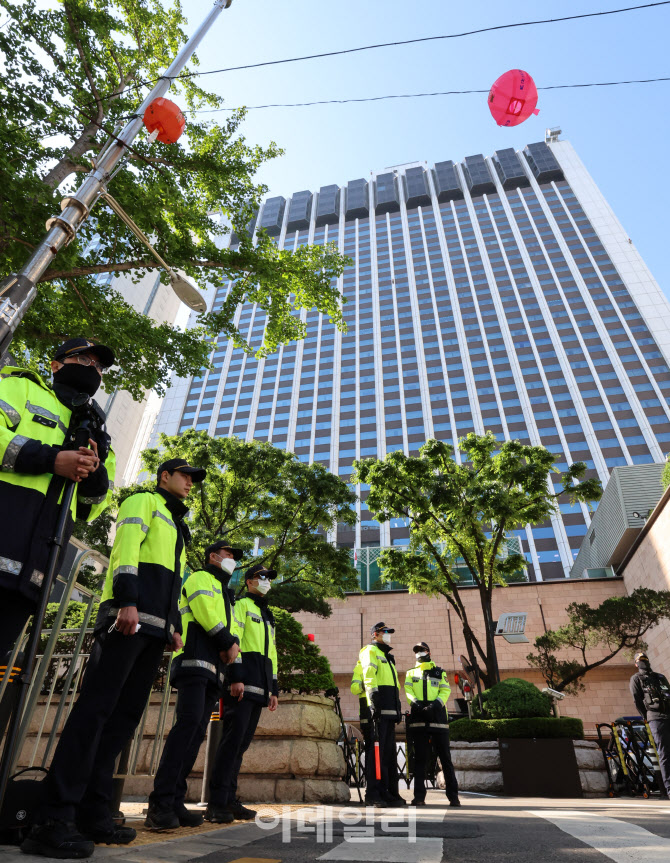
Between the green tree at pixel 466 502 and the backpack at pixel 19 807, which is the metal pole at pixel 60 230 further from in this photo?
the green tree at pixel 466 502

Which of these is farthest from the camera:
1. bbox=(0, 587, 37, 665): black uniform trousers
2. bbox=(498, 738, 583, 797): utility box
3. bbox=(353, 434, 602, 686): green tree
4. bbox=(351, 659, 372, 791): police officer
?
bbox=(353, 434, 602, 686): green tree

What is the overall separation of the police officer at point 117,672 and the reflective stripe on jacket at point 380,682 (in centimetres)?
376

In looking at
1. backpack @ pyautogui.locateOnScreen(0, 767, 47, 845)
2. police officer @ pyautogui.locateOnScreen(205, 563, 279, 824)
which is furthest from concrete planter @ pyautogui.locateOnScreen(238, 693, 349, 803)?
backpack @ pyautogui.locateOnScreen(0, 767, 47, 845)

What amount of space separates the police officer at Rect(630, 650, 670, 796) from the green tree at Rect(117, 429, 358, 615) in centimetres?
970

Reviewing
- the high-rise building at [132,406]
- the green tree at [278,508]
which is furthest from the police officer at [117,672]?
the high-rise building at [132,406]

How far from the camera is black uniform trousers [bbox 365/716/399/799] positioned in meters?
Answer: 5.96

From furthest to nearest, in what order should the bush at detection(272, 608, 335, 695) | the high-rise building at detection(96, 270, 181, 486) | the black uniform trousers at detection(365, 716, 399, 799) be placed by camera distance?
the high-rise building at detection(96, 270, 181, 486) → the bush at detection(272, 608, 335, 695) → the black uniform trousers at detection(365, 716, 399, 799)

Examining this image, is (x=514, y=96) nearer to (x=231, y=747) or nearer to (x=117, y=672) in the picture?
(x=117, y=672)

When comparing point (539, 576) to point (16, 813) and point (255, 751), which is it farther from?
point (16, 813)

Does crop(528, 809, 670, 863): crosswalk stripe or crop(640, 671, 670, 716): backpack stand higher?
crop(640, 671, 670, 716): backpack

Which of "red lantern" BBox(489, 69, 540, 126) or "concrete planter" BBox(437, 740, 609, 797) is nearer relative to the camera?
"red lantern" BBox(489, 69, 540, 126)

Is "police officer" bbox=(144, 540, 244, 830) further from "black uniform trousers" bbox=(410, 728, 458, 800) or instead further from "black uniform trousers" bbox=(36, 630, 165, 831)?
"black uniform trousers" bbox=(410, 728, 458, 800)

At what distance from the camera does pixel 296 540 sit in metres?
16.9

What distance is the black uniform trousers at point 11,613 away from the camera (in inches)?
88.0
